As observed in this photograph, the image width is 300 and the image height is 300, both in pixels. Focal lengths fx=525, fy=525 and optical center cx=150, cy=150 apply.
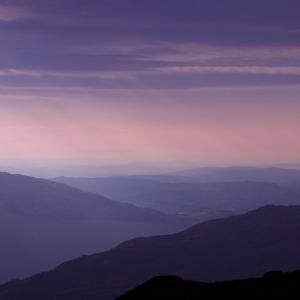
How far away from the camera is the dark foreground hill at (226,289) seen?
4272cm

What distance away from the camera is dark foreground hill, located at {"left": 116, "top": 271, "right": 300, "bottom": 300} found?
4272 centimetres

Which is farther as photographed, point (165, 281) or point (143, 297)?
point (165, 281)

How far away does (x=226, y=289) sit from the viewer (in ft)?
149

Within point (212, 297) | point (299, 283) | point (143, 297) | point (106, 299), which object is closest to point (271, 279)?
point (299, 283)

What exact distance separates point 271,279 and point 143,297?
12.0 meters

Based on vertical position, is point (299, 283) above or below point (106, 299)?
above

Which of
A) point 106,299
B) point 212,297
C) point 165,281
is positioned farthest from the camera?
point 106,299

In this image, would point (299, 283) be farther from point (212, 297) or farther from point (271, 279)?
point (212, 297)

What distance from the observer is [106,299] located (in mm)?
196625

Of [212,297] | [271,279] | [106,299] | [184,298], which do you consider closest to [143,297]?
[184,298]

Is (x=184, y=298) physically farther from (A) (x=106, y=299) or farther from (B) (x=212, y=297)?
(A) (x=106, y=299)

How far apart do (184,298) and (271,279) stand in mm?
8736

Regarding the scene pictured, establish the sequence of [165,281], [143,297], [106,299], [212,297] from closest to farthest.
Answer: [212,297], [143,297], [165,281], [106,299]

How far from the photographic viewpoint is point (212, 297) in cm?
4422
